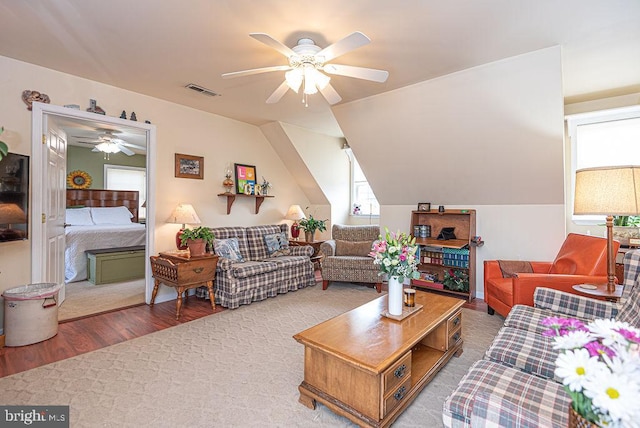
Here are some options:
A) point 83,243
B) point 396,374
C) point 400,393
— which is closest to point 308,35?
point 396,374

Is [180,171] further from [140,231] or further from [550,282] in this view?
[550,282]

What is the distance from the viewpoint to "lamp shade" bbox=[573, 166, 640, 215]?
1977 millimetres

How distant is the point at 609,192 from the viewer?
204 centimetres

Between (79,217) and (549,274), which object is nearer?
(549,274)

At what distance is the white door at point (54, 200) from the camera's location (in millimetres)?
3098

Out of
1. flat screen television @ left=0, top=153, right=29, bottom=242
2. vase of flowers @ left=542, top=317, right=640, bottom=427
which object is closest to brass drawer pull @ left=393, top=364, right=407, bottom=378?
vase of flowers @ left=542, top=317, right=640, bottom=427

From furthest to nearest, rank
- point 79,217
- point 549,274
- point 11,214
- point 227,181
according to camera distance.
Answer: point 79,217 → point 227,181 → point 549,274 → point 11,214

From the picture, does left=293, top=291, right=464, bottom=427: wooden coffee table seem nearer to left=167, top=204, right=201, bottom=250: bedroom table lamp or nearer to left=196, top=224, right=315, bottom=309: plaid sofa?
left=196, top=224, right=315, bottom=309: plaid sofa

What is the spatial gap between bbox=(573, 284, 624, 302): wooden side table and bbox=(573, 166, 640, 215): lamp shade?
56cm

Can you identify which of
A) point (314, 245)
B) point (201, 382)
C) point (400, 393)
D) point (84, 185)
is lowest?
point (201, 382)

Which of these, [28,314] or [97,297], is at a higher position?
[28,314]

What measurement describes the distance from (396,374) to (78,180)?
7299 mm

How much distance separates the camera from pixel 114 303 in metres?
3.70

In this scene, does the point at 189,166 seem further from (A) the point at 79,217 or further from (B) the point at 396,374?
(B) the point at 396,374
